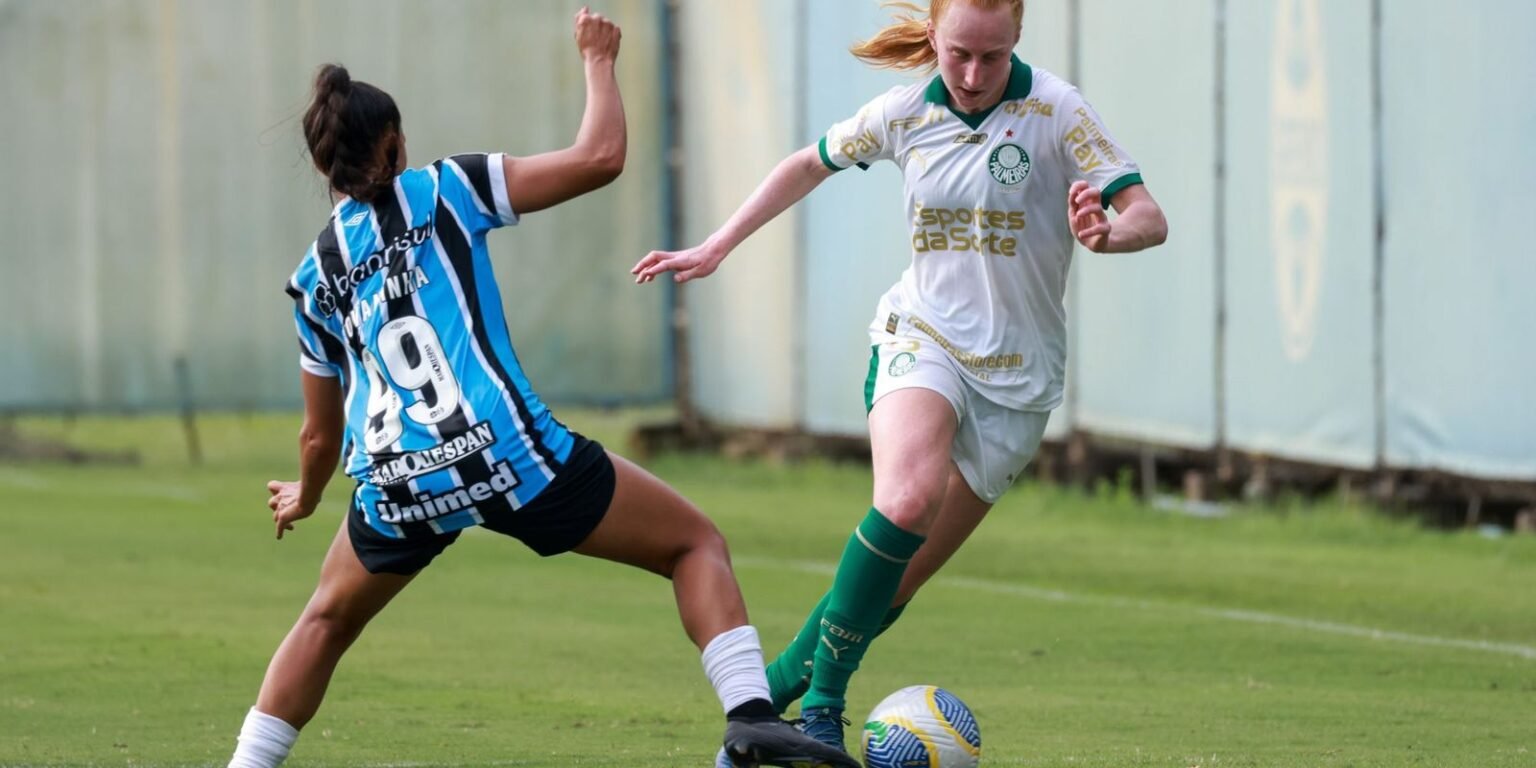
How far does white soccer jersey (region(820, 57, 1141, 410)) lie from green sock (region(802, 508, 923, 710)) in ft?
1.72

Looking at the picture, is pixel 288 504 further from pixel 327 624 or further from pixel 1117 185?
pixel 1117 185

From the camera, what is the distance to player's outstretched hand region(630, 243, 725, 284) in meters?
5.89

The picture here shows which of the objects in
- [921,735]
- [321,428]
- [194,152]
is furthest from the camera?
[194,152]

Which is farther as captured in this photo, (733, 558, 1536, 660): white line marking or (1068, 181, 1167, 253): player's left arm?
(733, 558, 1536, 660): white line marking

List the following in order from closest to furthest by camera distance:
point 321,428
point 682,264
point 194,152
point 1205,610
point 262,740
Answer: point 262,740 → point 321,428 → point 682,264 → point 1205,610 → point 194,152

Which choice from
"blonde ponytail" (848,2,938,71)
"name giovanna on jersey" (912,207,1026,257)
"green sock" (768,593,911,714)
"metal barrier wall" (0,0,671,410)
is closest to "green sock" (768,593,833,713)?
"green sock" (768,593,911,714)

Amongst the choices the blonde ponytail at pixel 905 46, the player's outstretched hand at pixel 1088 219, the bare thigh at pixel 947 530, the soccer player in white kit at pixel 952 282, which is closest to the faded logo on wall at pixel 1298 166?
the blonde ponytail at pixel 905 46

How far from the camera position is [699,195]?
61.9 ft

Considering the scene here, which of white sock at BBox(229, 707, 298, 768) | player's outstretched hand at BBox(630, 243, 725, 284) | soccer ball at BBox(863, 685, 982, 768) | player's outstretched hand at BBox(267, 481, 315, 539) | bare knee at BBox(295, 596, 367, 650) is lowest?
soccer ball at BBox(863, 685, 982, 768)

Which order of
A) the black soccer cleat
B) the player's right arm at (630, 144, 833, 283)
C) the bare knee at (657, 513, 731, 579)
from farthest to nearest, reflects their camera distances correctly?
the player's right arm at (630, 144, 833, 283)
the bare knee at (657, 513, 731, 579)
the black soccer cleat

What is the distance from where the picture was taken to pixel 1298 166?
13109 mm

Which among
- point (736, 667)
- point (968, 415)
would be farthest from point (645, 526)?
point (968, 415)

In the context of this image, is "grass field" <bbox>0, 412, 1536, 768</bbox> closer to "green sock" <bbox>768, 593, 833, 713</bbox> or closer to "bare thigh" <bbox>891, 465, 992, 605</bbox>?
"green sock" <bbox>768, 593, 833, 713</bbox>

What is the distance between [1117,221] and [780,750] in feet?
5.27
